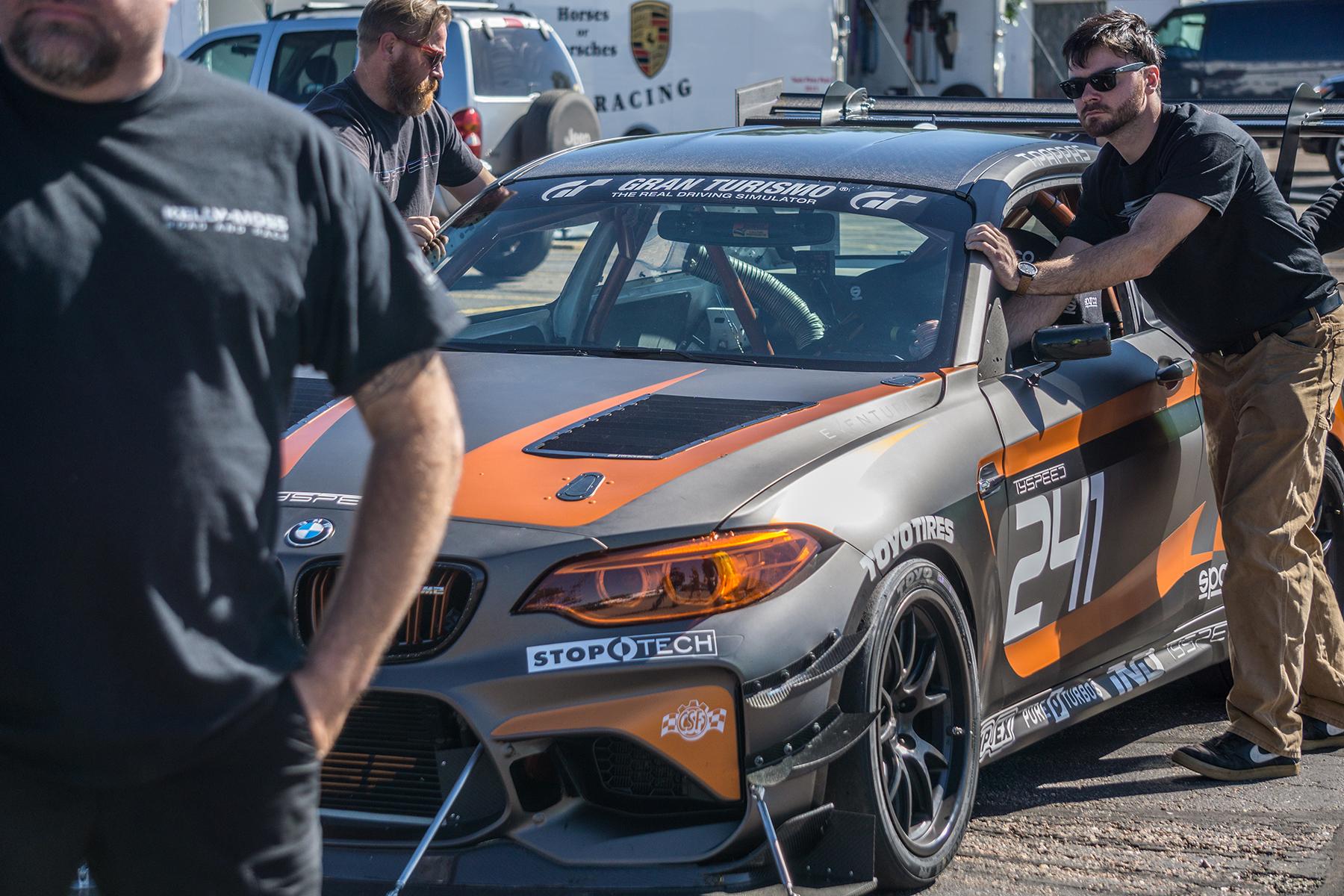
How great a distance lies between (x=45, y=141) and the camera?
1887mm

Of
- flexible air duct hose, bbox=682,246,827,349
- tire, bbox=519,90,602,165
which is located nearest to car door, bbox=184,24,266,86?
tire, bbox=519,90,602,165

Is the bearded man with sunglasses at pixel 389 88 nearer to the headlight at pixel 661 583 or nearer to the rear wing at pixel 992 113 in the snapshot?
the rear wing at pixel 992 113

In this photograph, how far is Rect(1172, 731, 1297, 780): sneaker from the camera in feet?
15.4

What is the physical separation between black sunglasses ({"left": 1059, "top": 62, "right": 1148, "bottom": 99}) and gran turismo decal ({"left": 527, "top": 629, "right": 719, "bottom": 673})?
2.16m

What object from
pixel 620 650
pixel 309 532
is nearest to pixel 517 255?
pixel 309 532

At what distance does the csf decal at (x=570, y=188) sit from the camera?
5.02 m

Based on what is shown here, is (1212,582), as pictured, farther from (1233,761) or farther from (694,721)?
(694,721)

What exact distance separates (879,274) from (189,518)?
3.02 m

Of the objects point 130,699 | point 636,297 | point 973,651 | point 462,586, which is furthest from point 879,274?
point 130,699

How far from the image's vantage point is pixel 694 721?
3307mm

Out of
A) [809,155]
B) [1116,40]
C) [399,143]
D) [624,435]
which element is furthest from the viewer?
[399,143]

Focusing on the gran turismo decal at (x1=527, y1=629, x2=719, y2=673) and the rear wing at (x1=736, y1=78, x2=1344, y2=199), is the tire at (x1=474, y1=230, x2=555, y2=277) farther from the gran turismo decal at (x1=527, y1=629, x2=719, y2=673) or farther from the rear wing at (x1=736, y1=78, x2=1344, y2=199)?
the gran turismo decal at (x1=527, y1=629, x2=719, y2=673)

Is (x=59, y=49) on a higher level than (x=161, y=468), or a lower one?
higher

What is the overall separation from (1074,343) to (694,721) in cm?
158
